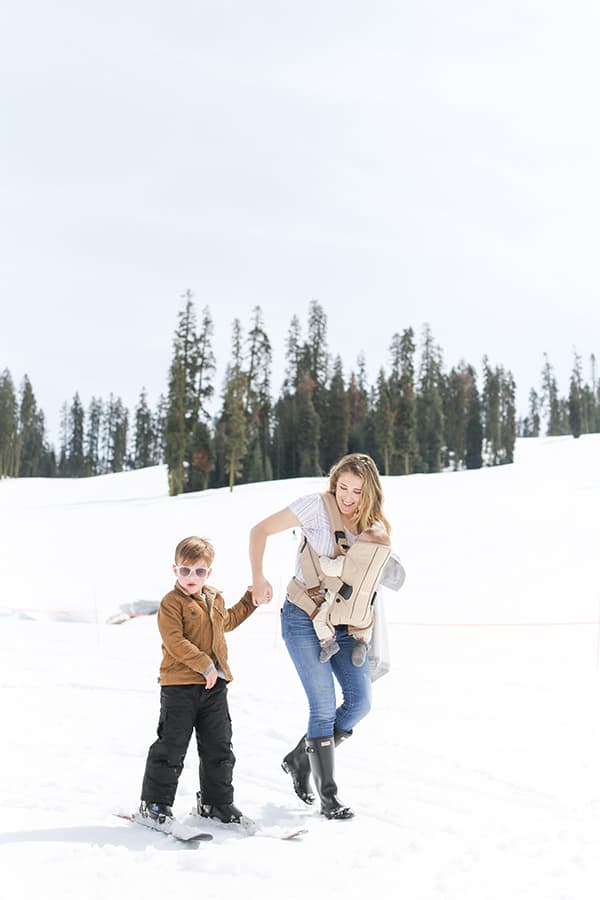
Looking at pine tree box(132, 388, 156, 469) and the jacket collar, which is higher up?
pine tree box(132, 388, 156, 469)

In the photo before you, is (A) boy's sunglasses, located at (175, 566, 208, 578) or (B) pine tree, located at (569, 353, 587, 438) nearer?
(A) boy's sunglasses, located at (175, 566, 208, 578)

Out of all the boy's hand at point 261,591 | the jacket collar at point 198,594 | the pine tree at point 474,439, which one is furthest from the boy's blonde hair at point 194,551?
the pine tree at point 474,439

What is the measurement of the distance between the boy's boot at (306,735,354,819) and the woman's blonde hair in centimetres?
113

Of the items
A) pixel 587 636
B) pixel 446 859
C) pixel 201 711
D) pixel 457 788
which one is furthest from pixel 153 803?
pixel 587 636

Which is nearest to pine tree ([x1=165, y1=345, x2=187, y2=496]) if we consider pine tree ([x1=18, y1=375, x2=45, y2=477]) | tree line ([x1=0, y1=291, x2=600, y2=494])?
tree line ([x1=0, y1=291, x2=600, y2=494])

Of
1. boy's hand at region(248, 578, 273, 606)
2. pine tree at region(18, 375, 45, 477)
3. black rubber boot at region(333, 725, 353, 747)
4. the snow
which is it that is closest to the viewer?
the snow

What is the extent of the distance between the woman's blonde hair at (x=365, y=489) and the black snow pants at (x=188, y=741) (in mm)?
1100

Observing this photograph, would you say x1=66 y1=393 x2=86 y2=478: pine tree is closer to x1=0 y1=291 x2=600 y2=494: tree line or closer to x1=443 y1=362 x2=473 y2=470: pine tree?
x1=0 y1=291 x2=600 y2=494: tree line

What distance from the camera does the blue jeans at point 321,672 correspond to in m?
4.22

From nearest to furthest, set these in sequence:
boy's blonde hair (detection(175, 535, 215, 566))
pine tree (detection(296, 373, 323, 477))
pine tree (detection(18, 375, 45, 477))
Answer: boy's blonde hair (detection(175, 535, 215, 566)), pine tree (detection(296, 373, 323, 477)), pine tree (detection(18, 375, 45, 477))

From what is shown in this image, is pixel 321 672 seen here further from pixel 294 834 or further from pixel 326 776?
pixel 294 834

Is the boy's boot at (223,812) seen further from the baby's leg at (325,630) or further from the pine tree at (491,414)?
the pine tree at (491,414)

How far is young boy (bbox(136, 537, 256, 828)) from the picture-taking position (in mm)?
3945

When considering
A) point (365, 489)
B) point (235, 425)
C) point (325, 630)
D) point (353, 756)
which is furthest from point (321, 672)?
point (235, 425)
